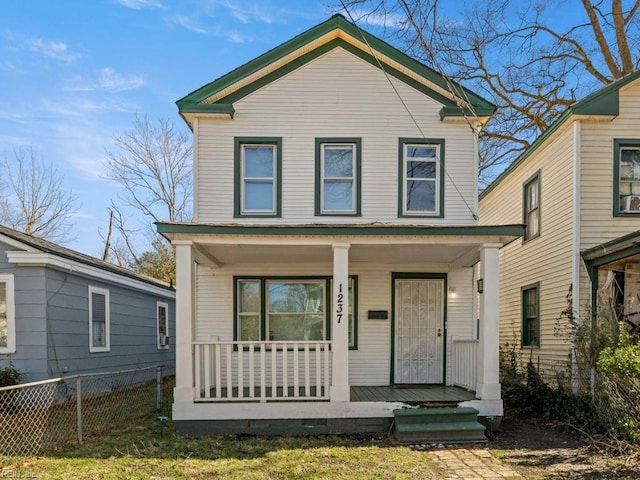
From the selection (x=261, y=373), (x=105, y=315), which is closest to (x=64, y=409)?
(x=105, y=315)

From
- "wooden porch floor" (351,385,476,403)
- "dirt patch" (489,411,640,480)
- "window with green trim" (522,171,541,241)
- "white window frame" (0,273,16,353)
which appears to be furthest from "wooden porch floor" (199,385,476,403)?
"window with green trim" (522,171,541,241)

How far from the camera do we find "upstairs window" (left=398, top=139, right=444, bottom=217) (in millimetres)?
8914

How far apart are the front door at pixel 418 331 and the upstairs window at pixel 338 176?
184 cm

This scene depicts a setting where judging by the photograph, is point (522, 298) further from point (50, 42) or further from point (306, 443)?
point (50, 42)

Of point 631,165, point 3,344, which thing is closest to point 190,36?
point 3,344

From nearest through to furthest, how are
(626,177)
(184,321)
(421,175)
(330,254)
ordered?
(184,321) → (330,254) → (626,177) → (421,175)

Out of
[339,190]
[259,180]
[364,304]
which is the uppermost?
[259,180]

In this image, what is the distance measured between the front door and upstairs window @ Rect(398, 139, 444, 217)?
59.2 inches

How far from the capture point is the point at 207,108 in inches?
342

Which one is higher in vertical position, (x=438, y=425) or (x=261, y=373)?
(x=261, y=373)

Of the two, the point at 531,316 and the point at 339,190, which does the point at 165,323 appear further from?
the point at 531,316

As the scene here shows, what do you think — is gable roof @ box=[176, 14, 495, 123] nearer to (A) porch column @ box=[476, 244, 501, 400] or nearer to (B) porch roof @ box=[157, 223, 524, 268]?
(B) porch roof @ box=[157, 223, 524, 268]

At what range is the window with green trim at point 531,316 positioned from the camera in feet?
32.6

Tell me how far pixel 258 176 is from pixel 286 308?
2.60 metres
